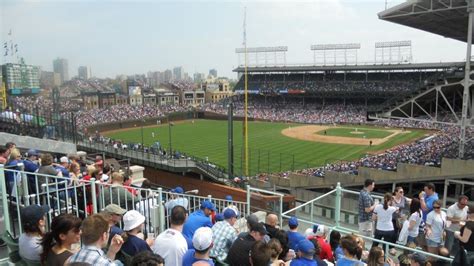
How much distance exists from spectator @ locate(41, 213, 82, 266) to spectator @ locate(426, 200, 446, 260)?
21.4ft

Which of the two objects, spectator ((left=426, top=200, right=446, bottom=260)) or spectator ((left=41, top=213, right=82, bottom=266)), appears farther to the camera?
spectator ((left=426, top=200, right=446, bottom=260))

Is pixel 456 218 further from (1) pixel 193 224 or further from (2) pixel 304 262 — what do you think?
(1) pixel 193 224

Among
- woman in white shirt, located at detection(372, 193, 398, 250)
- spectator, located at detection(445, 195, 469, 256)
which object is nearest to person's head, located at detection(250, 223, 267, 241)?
woman in white shirt, located at detection(372, 193, 398, 250)

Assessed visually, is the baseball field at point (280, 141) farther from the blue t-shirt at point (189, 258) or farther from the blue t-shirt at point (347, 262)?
the blue t-shirt at point (189, 258)

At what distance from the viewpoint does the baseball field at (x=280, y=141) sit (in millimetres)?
32938

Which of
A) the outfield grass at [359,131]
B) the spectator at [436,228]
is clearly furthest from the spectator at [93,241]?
the outfield grass at [359,131]

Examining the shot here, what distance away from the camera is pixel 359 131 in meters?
49.6

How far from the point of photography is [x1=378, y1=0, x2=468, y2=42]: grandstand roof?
67.5ft

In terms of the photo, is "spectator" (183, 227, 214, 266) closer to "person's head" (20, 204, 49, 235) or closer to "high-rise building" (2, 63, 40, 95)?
"person's head" (20, 204, 49, 235)

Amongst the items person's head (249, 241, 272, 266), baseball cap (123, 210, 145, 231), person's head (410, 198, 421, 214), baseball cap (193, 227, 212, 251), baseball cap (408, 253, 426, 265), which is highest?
baseball cap (123, 210, 145, 231)

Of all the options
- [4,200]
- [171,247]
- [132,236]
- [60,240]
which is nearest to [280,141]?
[4,200]

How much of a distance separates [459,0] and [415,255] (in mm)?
19732

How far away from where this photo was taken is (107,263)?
341cm

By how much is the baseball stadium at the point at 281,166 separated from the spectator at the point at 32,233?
0.03m
